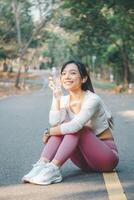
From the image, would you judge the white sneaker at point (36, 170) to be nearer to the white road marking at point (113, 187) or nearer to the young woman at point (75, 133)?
the young woman at point (75, 133)

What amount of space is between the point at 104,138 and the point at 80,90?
0.61 meters

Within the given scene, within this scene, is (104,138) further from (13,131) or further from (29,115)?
(29,115)

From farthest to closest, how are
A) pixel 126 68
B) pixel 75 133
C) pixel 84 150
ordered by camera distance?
pixel 126 68, pixel 84 150, pixel 75 133

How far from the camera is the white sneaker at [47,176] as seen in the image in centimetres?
584

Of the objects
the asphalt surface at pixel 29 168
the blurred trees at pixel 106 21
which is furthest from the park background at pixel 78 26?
the asphalt surface at pixel 29 168

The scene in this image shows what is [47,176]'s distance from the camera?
5.86 meters

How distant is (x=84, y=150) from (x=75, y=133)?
0.29 metres

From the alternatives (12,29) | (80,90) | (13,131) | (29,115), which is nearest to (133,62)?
(12,29)

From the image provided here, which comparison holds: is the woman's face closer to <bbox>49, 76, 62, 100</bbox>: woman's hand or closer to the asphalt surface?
<bbox>49, 76, 62, 100</bbox>: woman's hand

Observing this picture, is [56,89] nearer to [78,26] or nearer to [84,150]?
[84,150]

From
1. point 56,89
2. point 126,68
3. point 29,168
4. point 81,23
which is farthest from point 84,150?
point 126,68

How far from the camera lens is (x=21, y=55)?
1631 inches

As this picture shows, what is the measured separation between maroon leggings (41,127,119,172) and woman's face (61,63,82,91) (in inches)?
21.5

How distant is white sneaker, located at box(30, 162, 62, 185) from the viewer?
5.84 metres
